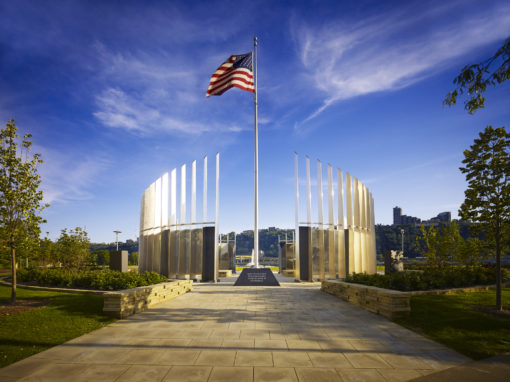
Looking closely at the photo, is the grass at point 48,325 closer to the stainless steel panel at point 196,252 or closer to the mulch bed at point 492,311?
the stainless steel panel at point 196,252

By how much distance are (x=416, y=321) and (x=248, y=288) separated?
10483mm

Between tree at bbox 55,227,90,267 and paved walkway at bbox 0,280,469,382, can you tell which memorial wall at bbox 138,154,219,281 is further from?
paved walkway at bbox 0,280,469,382

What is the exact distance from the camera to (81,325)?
8859 mm

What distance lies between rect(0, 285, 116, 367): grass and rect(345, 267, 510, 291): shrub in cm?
1108

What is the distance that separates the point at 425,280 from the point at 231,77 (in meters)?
17.1

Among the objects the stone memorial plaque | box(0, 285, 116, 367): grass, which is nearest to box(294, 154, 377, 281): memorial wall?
the stone memorial plaque

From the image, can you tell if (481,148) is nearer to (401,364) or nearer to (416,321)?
(416,321)

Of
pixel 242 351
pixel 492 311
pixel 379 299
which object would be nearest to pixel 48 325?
pixel 242 351

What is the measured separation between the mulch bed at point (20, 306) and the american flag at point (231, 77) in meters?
15.5

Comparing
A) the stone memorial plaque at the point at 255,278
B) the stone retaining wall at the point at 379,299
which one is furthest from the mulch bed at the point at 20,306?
the stone retaining wall at the point at 379,299

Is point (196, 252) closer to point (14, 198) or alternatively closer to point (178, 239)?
point (178, 239)

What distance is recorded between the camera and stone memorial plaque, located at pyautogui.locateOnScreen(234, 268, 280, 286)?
1881 centimetres

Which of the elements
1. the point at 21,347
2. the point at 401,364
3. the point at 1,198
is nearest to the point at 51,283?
the point at 1,198

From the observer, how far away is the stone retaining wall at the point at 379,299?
9781 mm
